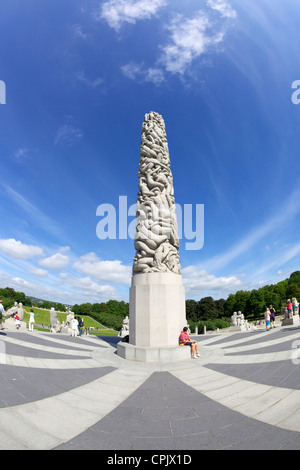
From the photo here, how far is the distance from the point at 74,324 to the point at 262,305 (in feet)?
278

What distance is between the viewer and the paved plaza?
3.37 metres

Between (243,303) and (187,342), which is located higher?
(187,342)

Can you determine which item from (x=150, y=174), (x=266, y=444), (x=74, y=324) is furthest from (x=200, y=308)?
(x=266, y=444)

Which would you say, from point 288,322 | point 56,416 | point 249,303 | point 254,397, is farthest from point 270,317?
point 249,303

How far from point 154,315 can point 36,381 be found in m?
5.30

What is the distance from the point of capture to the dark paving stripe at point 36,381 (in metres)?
4.75

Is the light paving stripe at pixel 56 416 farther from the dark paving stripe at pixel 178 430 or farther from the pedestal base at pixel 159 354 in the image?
the pedestal base at pixel 159 354

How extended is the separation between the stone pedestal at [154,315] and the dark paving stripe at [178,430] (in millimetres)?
4757

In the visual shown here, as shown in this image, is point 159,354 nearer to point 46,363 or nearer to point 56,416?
point 46,363

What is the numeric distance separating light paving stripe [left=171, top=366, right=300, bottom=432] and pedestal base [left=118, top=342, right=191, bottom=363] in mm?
2294

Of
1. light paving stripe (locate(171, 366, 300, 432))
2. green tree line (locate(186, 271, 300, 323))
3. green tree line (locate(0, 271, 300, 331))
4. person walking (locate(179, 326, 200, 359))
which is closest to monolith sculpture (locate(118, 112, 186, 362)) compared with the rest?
person walking (locate(179, 326, 200, 359))

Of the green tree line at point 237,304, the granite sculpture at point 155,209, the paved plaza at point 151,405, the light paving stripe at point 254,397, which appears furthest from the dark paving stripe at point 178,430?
the green tree line at point 237,304

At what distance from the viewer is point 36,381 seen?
576cm
